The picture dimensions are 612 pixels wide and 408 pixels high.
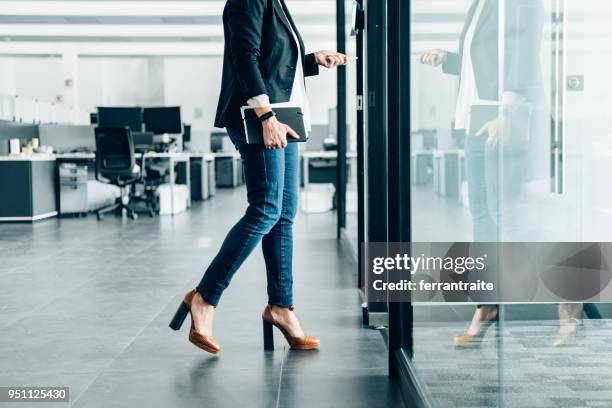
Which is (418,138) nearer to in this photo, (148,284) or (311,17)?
(148,284)

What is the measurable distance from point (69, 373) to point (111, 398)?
1.03 feet

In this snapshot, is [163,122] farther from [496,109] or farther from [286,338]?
[496,109]

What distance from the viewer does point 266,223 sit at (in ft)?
7.87

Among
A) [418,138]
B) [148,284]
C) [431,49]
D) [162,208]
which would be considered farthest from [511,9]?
[162,208]

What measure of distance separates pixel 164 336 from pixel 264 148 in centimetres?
87

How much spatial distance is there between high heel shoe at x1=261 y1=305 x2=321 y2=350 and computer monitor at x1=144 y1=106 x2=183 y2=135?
23.2 feet

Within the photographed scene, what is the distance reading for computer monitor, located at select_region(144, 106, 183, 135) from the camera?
30.8 feet

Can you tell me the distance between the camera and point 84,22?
1456cm

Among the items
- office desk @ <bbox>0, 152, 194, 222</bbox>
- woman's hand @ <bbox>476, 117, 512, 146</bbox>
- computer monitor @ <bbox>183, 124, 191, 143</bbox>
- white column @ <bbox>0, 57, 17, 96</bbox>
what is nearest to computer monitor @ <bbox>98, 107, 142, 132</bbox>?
office desk @ <bbox>0, 152, 194, 222</bbox>

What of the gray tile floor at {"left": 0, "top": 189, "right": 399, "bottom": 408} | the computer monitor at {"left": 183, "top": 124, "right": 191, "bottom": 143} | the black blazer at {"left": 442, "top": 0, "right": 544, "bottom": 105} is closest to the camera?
the black blazer at {"left": 442, "top": 0, "right": 544, "bottom": 105}

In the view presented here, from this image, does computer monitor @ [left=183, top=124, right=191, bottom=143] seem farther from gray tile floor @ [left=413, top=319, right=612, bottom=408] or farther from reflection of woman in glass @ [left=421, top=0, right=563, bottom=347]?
gray tile floor @ [left=413, top=319, right=612, bottom=408]

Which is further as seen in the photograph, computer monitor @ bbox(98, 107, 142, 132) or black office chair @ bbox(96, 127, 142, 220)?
computer monitor @ bbox(98, 107, 142, 132)

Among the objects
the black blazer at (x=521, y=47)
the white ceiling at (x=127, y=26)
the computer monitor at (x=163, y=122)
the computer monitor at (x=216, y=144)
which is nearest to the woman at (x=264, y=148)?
the black blazer at (x=521, y=47)

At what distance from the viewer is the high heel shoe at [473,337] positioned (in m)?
1.76
